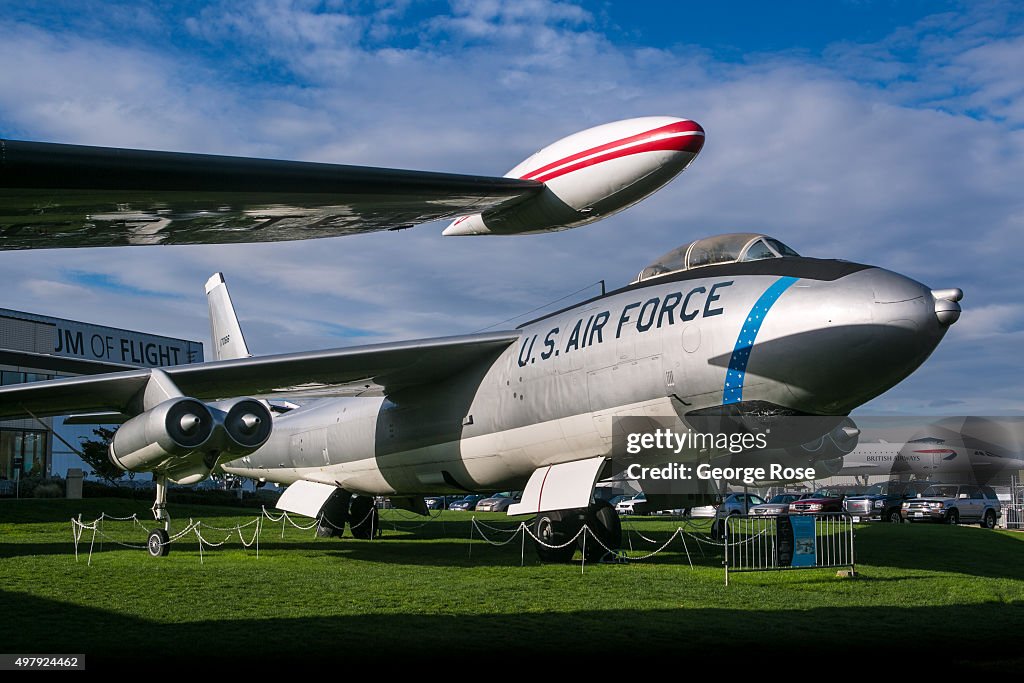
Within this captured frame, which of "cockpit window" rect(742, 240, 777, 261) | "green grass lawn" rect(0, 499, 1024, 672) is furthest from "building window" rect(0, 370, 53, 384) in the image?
"cockpit window" rect(742, 240, 777, 261)

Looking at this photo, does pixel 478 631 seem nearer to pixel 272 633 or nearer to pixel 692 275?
pixel 272 633

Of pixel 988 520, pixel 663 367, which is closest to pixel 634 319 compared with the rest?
pixel 663 367

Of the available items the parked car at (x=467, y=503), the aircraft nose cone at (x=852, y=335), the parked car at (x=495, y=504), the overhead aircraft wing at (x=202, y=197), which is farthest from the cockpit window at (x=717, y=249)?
the parked car at (x=467, y=503)

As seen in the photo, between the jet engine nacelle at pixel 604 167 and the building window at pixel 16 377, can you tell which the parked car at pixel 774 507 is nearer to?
the jet engine nacelle at pixel 604 167

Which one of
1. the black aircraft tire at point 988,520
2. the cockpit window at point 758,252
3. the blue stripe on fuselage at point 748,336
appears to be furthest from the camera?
the black aircraft tire at point 988,520

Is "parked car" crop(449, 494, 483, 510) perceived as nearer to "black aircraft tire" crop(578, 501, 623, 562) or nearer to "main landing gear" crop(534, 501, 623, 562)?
"main landing gear" crop(534, 501, 623, 562)

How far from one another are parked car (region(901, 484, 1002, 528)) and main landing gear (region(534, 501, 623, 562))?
22926mm

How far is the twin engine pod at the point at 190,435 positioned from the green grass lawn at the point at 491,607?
1576 millimetres

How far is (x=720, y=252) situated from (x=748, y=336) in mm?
1879

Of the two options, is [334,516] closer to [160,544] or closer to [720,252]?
[160,544]

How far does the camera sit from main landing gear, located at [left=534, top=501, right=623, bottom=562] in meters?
14.0

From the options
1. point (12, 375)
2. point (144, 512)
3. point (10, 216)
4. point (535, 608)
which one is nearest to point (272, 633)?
point (535, 608)

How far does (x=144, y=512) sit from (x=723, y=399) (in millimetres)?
23187

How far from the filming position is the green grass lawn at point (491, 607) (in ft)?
24.5
